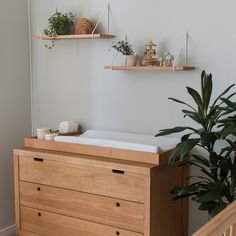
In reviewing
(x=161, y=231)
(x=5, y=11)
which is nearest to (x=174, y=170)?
(x=161, y=231)

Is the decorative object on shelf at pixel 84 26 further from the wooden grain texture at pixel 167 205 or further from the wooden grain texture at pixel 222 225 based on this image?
the wooden grain texture at pixel 222 225

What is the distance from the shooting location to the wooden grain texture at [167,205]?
2.52 m

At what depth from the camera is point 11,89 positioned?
11.2ft

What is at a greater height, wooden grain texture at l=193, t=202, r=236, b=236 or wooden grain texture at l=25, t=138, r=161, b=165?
wooden grain texture at l=25, t=138, r=161, b=165

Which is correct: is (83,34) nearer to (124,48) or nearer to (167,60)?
(124,48)

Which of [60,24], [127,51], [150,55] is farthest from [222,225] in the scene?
[60,24]

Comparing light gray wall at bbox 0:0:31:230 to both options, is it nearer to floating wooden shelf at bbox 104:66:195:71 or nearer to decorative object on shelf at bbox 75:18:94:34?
decorative object on shelf at bbox 75:18:94:34

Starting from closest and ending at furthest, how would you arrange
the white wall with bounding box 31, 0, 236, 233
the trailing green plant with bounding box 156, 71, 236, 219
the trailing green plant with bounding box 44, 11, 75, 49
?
the trailing green plant with bounding box 156, 71, 236, 219 → the white wall with bounding box 31, 0, 236, 233 → the trailing green plant with bounding box 44, 11, 75, 49

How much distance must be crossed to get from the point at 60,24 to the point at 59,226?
4.92 feet

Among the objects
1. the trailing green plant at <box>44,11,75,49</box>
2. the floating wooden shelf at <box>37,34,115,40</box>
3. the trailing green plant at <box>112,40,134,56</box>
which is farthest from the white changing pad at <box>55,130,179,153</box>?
the trailing green plant at <box>44,11,75,49</box>

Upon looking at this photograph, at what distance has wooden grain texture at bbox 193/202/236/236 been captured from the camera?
1.39 m

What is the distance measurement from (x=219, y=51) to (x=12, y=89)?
66.4 inches

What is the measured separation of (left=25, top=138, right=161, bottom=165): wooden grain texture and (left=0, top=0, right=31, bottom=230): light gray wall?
0.37m

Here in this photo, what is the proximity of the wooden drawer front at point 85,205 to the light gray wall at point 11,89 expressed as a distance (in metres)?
0.43
